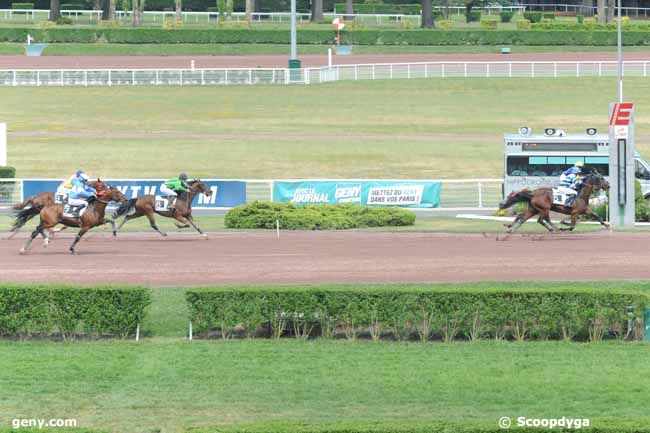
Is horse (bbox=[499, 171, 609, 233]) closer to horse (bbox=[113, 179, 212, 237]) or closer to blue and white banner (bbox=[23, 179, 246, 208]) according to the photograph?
horse (bbox=[113, 179, 212, 237])

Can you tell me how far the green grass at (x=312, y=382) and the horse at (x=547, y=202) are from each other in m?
8.99

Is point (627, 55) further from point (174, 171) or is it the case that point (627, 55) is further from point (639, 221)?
point (639, 221)

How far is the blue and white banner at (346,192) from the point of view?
31.2 metres

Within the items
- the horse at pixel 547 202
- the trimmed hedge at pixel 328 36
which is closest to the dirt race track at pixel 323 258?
the horse at pixel 547 202

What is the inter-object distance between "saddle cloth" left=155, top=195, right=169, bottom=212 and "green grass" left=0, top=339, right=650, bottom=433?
8.93 metres

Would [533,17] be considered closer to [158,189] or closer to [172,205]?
[158,189]

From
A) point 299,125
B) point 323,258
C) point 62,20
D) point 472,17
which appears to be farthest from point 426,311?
A: point 472,17

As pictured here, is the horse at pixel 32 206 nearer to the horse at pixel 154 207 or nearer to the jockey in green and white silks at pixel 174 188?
the horse at pixel 154 207

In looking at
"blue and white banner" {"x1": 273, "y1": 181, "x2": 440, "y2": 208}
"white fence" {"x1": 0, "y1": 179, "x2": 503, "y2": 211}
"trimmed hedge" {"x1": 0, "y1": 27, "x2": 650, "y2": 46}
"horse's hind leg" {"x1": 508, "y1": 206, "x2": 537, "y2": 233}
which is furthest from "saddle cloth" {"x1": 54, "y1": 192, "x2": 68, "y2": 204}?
"trimmed hedge" {"x1": 0, "y1": 27, "x2": 650, "y2": 46}

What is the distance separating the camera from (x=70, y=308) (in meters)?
17.3

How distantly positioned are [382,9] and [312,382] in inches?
2902

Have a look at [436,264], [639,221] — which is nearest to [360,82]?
[639,221]

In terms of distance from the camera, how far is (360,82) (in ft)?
186

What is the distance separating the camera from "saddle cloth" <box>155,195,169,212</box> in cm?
2619
